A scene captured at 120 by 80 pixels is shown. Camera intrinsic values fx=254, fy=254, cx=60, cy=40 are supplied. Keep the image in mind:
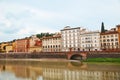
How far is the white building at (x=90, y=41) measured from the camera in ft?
308

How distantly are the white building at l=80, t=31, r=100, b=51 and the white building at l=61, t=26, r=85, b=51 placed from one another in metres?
1.86

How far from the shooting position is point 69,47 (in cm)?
10162

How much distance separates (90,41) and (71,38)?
898 centimetres

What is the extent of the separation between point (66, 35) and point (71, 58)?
18.2 metres

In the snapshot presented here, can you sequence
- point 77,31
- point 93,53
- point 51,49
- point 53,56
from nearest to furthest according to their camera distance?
1. point 93,53
2. point 53,56
3. point 77,31
4. point 51,49

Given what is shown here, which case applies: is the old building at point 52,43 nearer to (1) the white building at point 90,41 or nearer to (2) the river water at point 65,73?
(1) the white building at point 90,41

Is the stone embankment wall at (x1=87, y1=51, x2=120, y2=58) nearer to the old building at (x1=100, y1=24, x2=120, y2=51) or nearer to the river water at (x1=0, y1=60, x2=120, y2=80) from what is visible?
the old building at (x1=100, y1=24, x2=120, y2=51)

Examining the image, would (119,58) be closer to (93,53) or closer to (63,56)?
(93,53)

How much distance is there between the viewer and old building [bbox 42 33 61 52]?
108 metres

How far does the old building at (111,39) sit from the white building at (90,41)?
192cm

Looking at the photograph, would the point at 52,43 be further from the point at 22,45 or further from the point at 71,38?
the point at 22,45

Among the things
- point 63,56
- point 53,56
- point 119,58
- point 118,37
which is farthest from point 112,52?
point 53,56

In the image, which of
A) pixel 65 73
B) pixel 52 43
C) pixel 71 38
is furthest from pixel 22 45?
pixel 65 73

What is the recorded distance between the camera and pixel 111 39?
8975cm
